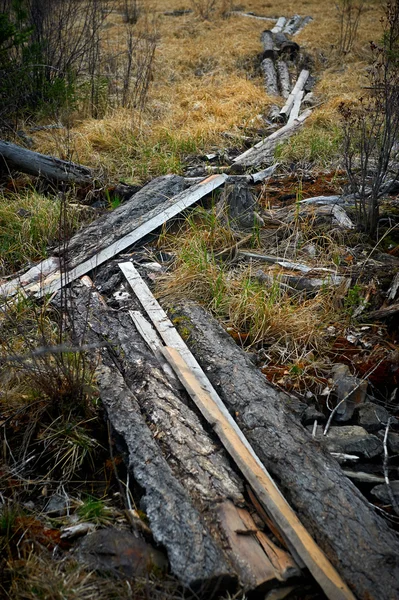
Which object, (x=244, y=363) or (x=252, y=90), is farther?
(x=252, y=90)

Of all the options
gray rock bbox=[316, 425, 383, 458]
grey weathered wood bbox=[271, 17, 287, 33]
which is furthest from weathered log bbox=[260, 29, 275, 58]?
gray rock bbox=[316, 425, 383, 458]

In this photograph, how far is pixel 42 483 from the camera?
7.80ft

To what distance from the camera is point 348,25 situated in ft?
34.8

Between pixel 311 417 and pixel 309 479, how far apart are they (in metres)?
0.63

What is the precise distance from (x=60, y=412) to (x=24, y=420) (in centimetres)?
20

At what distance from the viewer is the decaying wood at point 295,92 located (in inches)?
296

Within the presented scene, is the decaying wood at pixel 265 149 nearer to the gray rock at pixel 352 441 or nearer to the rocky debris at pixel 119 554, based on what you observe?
the gray rock at pixel 352 441

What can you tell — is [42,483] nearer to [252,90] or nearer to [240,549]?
[240,549]

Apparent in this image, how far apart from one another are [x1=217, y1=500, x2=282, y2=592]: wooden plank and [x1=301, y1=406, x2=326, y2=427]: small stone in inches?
32.1

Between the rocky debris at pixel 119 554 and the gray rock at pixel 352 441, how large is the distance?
1.08 m

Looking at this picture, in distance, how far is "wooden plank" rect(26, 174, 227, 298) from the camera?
12.0 ft

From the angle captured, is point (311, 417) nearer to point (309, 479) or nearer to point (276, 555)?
point (309, 479)

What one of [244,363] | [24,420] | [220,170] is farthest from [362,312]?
[220,170]

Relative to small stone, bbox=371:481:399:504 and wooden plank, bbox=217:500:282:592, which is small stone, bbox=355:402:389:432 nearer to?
small stone, bbox=371:481:399:504
